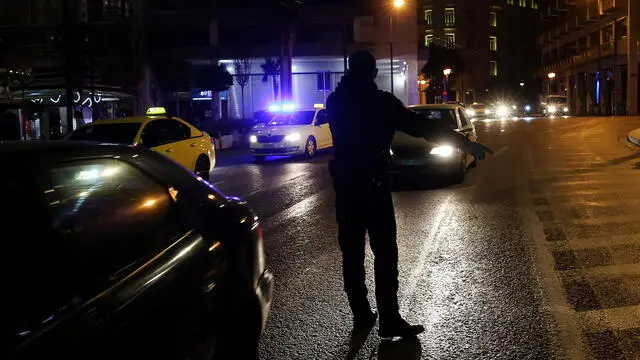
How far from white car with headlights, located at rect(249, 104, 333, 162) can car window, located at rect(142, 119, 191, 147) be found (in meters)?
6.02

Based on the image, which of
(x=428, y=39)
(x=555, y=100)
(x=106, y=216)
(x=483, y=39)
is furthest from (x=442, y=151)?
(x=483, y=39)

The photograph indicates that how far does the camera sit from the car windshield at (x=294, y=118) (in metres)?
21.5

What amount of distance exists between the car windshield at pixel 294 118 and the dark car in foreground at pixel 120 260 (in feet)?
58.8

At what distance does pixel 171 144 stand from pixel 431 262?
24.3ft

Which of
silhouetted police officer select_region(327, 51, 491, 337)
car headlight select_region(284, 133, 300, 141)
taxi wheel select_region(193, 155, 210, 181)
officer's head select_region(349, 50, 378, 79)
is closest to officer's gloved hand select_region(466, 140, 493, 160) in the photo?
silhouetted police officer select_region(327, 51, 491, 337)

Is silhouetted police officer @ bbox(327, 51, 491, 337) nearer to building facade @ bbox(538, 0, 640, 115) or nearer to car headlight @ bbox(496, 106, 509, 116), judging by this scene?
building facade @ bbox(538, 0, 640, 115)

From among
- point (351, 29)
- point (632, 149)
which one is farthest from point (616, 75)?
point (632, 149)

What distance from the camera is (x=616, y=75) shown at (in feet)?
205

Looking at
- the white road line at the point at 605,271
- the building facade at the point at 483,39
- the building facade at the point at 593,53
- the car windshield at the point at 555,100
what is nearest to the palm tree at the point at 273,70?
Result: the building facade at the point at 593,53

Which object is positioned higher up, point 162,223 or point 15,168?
point 15,168

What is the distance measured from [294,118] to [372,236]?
1796 centimetres

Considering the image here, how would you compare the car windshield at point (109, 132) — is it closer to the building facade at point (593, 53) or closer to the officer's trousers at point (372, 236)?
the officer's trousers at point (372, 236)

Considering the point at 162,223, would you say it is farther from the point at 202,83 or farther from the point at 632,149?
the point at 202,83

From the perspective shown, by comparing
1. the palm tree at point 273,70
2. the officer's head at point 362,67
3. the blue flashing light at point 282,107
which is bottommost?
the officer's head at point 362,67
